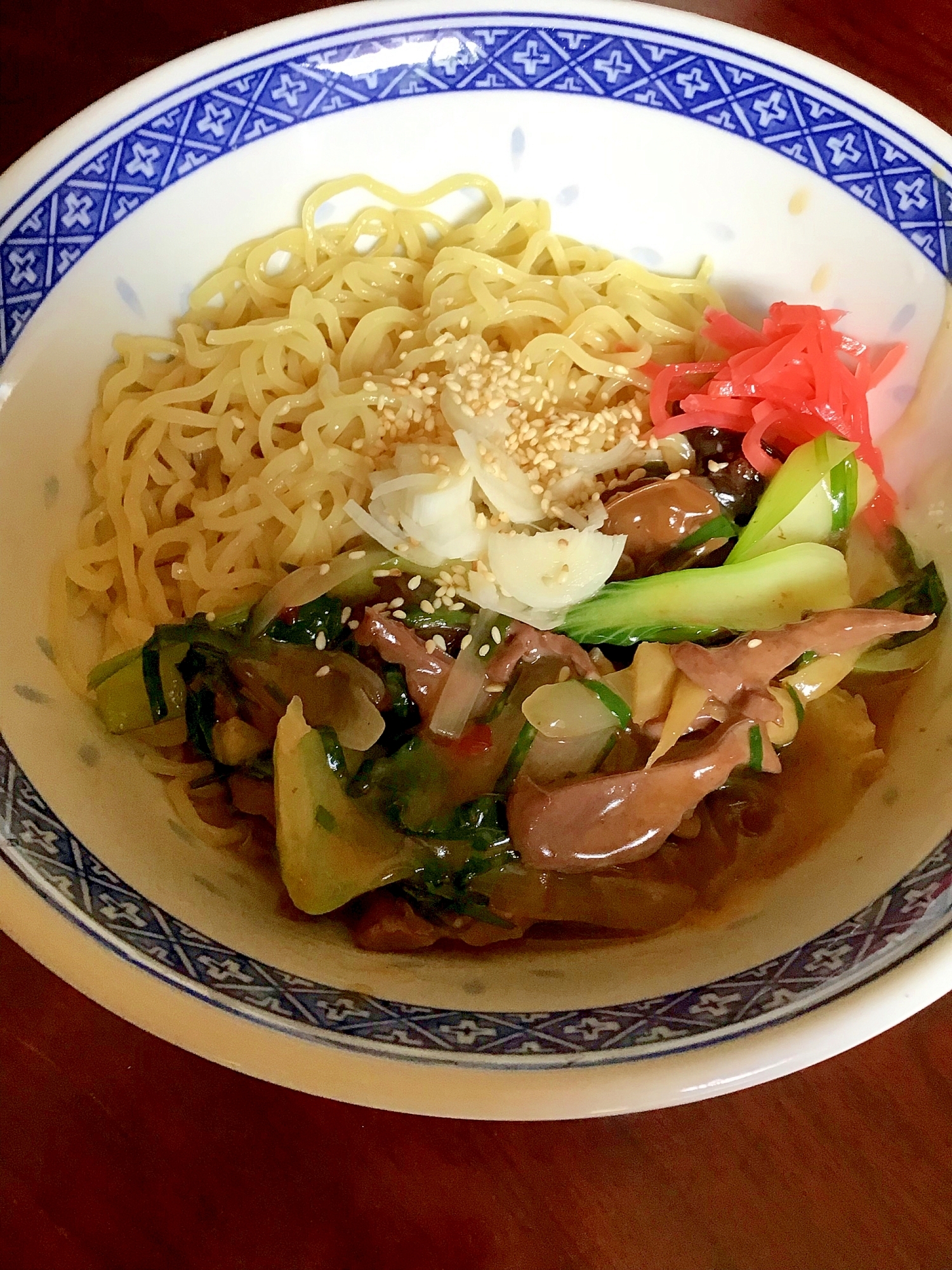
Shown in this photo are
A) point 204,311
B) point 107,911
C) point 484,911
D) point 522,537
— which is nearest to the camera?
point 107,911

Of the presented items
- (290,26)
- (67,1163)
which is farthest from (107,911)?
(290,26)

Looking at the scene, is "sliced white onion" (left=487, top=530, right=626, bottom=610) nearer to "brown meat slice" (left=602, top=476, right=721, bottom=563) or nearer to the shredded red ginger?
"brown meat slice" (left=602, top=476, right=721, bottom=563)

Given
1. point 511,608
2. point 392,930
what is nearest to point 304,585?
point 511,608

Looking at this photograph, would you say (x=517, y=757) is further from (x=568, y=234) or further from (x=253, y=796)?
(x=568, y=234)

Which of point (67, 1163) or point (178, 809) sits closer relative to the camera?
point (67, 1163)

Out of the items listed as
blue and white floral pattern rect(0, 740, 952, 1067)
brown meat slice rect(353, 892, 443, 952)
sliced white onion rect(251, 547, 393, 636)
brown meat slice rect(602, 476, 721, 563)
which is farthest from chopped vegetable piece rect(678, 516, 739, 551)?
brown meat slice rect(353, 892, 443, 952)

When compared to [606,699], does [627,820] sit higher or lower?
lower

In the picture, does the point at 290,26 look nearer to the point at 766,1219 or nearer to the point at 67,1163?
the point at 67,1163

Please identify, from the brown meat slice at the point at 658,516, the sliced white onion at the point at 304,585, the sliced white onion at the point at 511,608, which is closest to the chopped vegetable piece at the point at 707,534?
the brown meat slice at the point at 658,516
